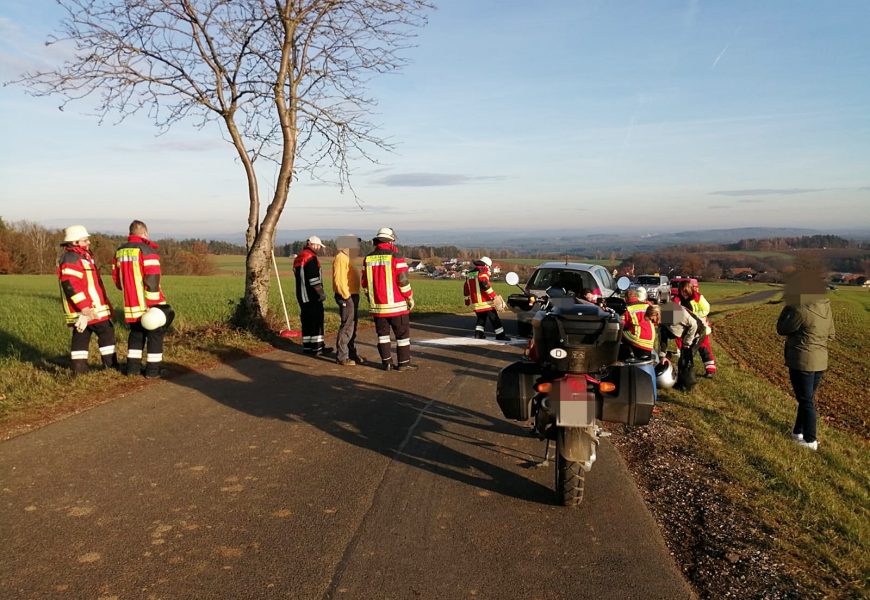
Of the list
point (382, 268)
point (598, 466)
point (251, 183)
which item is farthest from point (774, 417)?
point (251, 183)

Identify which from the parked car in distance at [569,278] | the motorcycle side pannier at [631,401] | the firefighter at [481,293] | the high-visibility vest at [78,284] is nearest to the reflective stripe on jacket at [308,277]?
the high-visibility vest at [78,284]

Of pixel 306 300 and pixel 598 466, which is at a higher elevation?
pixel 306 300

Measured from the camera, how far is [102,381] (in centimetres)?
707

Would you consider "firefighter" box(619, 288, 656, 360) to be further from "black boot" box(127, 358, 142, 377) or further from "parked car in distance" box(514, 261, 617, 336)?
"black boot" box(127, 358, 142, 377)

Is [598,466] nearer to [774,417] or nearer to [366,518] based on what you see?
[366,518]

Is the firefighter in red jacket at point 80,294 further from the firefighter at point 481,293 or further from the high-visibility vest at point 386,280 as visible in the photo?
the firefighter at point 481,293

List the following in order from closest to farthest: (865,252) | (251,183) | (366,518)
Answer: (366,518), (865,252), (251,183)

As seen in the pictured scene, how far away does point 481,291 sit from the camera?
476 inches

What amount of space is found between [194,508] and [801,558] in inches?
152

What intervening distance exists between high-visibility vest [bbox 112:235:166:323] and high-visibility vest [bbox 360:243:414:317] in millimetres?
2800

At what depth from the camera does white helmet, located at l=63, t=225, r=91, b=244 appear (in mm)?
7299

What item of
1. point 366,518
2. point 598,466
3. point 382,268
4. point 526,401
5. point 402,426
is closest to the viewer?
point 366,518

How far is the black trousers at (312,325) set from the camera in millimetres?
9609

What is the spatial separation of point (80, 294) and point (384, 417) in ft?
14.6
